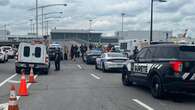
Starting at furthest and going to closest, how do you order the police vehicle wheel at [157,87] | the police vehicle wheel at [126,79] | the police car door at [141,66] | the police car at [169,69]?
the police vehicle wheel at [126,79] < the police car door at [141,66] < the police vehicle wheel at [157,87] < the police car at [169,69]

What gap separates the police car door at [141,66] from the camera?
15.8 m

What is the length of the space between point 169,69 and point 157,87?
91 centimetres

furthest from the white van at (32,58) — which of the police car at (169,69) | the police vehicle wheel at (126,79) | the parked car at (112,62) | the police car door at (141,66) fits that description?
the police car at (169,69)

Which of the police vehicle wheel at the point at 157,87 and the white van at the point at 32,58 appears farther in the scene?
the white van at the point at 32,58

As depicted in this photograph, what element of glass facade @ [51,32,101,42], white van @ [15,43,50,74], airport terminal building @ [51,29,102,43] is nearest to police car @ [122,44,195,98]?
white van @ [15,43,50,74]

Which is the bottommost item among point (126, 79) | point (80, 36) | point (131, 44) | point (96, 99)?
point (96, 99)

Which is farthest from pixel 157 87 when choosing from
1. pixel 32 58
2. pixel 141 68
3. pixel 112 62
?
pixel 112 62

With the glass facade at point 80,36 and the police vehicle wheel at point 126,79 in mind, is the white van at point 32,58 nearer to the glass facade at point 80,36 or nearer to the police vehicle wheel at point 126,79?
the police vehicle wheel at point 126,79

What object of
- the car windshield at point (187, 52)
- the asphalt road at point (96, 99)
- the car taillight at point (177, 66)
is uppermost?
the car windshield at point (187, 52)

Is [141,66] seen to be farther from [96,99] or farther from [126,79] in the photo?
[96,99]

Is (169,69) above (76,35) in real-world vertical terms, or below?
below

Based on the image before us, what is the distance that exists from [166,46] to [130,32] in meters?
73.8

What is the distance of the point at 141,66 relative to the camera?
16250 millimetres

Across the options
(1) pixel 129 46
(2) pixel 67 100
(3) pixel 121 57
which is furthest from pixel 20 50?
(1) pixel 129 46
